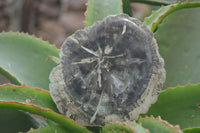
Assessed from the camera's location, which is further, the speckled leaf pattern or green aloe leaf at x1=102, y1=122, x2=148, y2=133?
the speckled leaf pattern

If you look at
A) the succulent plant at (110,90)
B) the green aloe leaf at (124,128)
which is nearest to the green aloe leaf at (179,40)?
the succulent plant at (110,90)

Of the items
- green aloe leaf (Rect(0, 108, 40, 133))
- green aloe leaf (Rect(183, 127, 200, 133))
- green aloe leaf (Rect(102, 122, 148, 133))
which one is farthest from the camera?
green aloe leaf (Rect(0, 108, 40, 133))

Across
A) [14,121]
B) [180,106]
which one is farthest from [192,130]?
[14,121]

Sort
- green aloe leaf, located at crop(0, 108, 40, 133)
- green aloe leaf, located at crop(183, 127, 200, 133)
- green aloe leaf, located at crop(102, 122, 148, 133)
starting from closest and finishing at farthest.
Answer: green aloe leaf, located at crop(102, 122, 148, 133) < green aloe leaf, located at crop(183, 127, 200, 133) < green aloe leaf, located at crop(0, 108, 40, 133)

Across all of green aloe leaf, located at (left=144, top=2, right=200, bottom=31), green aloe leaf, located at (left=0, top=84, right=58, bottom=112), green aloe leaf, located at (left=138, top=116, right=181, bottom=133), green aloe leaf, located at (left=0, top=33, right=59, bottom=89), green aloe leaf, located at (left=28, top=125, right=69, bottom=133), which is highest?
green aloe leaf, located at (left=144, top=2, right=200, bottom=31)

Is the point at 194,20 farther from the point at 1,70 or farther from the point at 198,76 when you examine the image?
the point at 1,70

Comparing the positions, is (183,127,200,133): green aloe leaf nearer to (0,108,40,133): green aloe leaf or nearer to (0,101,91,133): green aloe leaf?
(0,101,91,133): green aloe leaf

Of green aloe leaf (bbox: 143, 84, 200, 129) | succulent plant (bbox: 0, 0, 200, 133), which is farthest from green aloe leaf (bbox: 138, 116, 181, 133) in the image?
green aloe leaf (bbox: 143, 84, 200, 129)

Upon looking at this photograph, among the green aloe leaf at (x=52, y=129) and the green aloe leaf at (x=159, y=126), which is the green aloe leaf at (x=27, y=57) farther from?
the green aloe leaf at (x=159, y=126)
